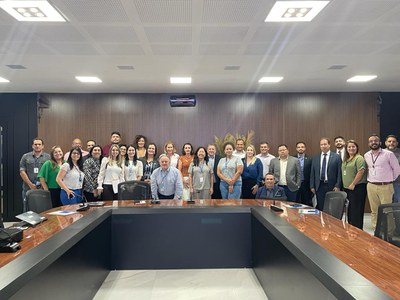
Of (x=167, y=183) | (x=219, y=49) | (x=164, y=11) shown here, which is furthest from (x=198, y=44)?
(x=167, y=183)

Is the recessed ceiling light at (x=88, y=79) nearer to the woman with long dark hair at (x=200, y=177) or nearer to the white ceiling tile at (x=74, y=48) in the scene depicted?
the white ceiling tile at (x=74, y=48)

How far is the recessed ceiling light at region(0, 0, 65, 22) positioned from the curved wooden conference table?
6.22ft

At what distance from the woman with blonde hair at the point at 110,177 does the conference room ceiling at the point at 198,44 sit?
1479 mm

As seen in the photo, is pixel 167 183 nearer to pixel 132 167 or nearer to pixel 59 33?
pixel 132 167

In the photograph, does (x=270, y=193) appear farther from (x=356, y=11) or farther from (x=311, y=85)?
(x=311, y=85)

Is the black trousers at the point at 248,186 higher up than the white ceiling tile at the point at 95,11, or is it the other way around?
the white ceiling tile at the point at 95,11

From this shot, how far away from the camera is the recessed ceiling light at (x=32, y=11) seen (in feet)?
9.44

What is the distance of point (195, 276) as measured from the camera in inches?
135

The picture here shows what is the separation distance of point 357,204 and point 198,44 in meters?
3.71

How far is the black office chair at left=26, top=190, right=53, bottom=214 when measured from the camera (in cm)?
348

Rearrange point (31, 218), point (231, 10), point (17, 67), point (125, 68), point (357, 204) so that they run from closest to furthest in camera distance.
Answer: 1. point (31, 218)
2. point (231, 10)
3. point (17, 67)
4. point (125, 68)
5. point (357, 204)

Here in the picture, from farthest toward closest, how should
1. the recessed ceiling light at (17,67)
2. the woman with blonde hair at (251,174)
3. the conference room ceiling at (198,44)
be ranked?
the woman with blonde hair at (251,174)
the recessed ceiling light at (17,67)
the conference room ceiling at (198,44)

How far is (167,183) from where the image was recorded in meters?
4.58

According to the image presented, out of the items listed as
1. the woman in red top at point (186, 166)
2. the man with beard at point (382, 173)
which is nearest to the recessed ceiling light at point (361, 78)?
the man with beard at point (382, 173)
